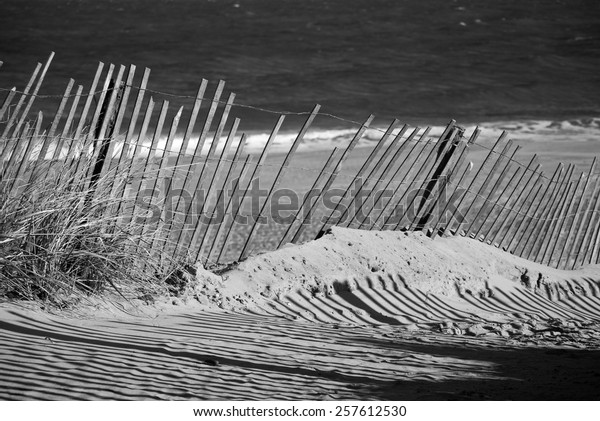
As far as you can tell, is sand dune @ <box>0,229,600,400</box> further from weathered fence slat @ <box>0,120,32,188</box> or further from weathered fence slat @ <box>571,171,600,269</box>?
weathered fence slat @ <box>571,171,600,269</box>

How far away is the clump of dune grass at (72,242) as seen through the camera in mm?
4902

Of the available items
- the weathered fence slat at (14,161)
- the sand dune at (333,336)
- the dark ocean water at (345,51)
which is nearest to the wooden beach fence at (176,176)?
the weathered fence slat at (14,161)

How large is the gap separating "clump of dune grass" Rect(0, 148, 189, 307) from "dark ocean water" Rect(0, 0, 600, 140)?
1203 cm

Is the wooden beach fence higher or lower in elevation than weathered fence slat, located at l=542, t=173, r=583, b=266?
higher

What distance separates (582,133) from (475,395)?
13.7 metres

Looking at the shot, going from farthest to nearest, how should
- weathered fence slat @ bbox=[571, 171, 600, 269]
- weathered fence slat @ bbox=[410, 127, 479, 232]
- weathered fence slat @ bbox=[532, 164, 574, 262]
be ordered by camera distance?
1. weathered fence slat @ bbox=[571, 171, 600, 269]
2. weathered fence slat @ bbox=[532, 164, 574, 262]
3. weathered fence slat @ bbox=[410, 127, 479, 232]

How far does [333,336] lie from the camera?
4.86 metres

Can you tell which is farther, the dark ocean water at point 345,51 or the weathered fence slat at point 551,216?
the dark ocean water at point 345,51

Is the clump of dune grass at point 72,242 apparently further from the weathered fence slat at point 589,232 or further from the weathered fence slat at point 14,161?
the weathered fence slat at point 589,232

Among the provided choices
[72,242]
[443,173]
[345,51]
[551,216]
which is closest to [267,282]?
[72,242]

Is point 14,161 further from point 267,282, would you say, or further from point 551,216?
point 551,216

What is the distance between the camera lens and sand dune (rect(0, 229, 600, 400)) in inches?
154

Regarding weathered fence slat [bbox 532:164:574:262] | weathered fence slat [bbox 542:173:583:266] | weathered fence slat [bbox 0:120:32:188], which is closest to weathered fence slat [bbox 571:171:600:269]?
weathered fence slat [bbox 542:173:583:266]

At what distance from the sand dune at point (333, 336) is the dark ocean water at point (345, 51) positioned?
11107 mm
